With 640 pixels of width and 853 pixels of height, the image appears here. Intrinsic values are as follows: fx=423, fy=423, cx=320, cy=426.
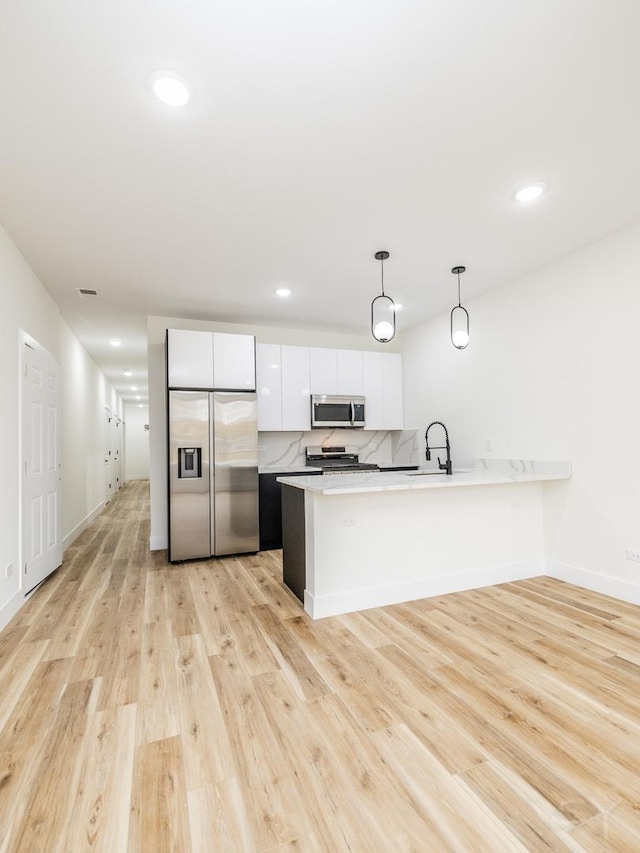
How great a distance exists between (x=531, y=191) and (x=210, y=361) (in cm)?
327

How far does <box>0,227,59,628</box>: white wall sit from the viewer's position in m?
3.02

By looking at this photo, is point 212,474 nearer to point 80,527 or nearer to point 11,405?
point 11,405

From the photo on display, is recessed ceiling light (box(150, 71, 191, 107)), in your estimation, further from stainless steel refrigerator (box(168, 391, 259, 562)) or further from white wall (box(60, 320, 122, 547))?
white wall (box(60, 320, 122, 547))

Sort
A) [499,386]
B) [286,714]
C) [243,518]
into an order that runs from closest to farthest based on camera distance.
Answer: [286,714]
[499,386]
[243,518]

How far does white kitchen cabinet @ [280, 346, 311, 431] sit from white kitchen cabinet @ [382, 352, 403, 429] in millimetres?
1137

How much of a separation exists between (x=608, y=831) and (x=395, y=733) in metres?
0.75

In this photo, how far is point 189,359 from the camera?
4.52 metres

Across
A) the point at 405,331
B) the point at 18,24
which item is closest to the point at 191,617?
the point at 18,24

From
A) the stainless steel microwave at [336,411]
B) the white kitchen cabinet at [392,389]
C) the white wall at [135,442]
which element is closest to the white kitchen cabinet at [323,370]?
the stainless steel microwave at [336,411]

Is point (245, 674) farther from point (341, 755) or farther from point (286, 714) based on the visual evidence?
point (341, 755)

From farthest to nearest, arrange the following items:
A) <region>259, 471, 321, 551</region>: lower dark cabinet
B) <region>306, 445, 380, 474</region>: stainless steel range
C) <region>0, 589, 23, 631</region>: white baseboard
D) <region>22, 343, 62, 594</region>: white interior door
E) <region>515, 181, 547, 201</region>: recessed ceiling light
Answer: <region>306, 445, 380, 474</region>: stainless steel range
<region>259, 471, 321, 551</region>: lower dark cabinet
<region>22, 343, 62, 594</region>: white interior door
<region>0, 589, 23, 631</region>: white baseboard
<region>515, 181, 547, 201</region>: recessed ceiling light

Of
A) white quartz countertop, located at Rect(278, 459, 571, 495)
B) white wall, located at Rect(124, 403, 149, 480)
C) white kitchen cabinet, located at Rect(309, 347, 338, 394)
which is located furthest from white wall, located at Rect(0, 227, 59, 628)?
white wall, located at Rect(124, 403, 149, 480)

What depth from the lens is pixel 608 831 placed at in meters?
1.33

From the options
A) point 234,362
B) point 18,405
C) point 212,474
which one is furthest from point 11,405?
point 234,362
